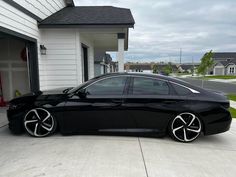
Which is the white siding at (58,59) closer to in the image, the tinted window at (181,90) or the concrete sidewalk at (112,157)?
the concrete sidewalk at (112,157)

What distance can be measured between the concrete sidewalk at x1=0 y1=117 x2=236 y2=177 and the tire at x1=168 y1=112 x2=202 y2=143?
0.16 m

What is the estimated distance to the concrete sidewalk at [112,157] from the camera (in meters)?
3.23

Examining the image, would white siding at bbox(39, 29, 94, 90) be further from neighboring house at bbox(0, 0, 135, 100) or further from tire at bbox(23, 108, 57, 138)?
tire at bbox(23, 108, 57, 138)

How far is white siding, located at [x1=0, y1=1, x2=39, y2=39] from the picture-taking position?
5.43m

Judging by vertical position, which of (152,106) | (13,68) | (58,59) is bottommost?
(152,106)

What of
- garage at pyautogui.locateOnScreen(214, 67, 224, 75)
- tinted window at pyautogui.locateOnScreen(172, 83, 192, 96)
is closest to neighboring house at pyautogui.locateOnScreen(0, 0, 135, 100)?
tinted window at pyautogui.locateOnScreen(172, 83, 192, 96)

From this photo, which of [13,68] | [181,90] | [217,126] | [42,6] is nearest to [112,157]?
[181,90]

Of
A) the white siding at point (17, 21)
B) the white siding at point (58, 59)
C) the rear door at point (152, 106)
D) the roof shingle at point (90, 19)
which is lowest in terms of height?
the rear door at point (152, 106)

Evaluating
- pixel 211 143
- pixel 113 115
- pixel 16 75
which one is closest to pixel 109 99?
pixel 113 115

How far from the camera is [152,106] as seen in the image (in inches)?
180

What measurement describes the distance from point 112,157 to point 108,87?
1.61 metres

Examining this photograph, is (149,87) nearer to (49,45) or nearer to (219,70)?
(49,45)

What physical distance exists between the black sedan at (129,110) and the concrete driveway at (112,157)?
25 centimetres

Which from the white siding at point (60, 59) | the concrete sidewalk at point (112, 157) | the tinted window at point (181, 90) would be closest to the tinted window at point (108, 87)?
the concrete sidewalk at point (112, 157)
